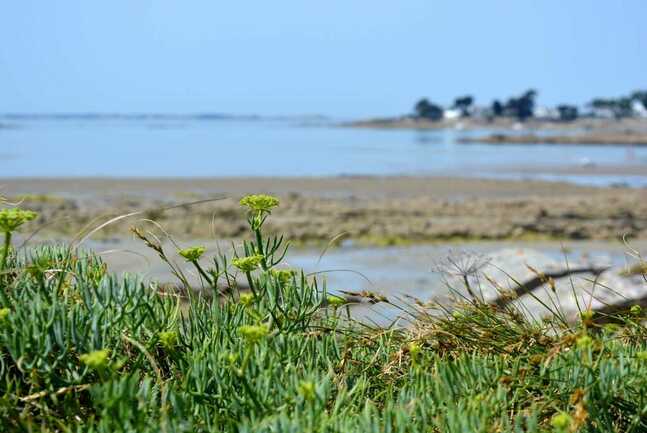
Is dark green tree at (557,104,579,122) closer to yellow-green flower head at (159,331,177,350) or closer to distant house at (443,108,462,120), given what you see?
distant house at (443,108,462,120)

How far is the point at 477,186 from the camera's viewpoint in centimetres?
2545

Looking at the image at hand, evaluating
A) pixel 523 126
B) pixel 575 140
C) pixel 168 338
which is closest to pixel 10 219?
pixel 168 338

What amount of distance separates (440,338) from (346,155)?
41689 millimetres

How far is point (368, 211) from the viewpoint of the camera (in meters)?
17.4

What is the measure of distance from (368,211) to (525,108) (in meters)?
112

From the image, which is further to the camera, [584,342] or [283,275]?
[283,275]

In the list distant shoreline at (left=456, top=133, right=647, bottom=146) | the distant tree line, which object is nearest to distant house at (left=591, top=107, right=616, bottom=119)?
the distant tree line

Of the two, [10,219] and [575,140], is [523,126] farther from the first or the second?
[10,219]

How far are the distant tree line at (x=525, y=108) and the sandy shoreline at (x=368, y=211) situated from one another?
338ft

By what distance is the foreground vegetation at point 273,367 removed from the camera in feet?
6.39

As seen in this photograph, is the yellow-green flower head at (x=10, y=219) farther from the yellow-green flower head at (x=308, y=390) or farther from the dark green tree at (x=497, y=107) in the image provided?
the dark green tree at (x=497, y=107)

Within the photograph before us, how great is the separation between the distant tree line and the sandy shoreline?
10308cm

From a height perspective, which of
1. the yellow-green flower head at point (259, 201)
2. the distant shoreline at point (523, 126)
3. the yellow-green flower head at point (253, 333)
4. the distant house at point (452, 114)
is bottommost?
the yellow-green flower head at point (253, 333)

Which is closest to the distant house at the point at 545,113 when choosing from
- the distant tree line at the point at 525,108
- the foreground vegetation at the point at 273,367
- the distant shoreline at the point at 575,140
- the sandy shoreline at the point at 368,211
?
the distant tree line at the point at 525,108
